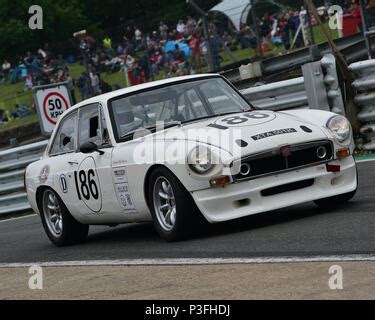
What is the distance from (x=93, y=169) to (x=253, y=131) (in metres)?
1.75

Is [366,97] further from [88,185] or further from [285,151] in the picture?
[285,151]

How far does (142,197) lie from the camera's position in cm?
842

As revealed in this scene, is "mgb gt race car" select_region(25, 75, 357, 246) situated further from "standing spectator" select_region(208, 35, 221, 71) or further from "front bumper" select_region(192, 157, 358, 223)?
"standing spectator" select_region(208, 35, 221, 71)

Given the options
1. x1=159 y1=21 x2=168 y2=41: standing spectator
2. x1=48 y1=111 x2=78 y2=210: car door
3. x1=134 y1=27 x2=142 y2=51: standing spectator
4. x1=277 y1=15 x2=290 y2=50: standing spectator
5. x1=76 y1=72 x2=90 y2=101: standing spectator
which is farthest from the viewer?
x1=76 y1=72 x2=90 y2=101: standing spectator

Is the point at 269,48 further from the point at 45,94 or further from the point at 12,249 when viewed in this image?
the point at 12,249

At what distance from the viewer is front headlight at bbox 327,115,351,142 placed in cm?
843

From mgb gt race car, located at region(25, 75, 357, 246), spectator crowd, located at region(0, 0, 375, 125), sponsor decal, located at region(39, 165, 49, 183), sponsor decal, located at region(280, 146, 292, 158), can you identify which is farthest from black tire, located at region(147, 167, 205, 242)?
spectator crowd, located at region(0, 0, 375, 125)

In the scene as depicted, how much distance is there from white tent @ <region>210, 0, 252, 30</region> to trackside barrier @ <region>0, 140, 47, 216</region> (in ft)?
12.8

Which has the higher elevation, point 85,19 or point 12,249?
point 85,19

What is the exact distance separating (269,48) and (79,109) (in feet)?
29.1

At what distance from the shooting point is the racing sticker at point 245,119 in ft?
27.3

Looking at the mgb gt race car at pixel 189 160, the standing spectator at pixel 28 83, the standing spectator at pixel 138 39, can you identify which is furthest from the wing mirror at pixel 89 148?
the standing spectator at pixel 28 83

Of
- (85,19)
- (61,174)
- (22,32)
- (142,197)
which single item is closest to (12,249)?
(61,174)

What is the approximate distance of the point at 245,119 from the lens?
27.8 feet
